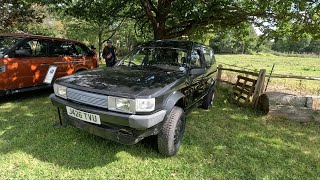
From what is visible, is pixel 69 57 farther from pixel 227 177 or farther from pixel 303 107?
pixel 303 107

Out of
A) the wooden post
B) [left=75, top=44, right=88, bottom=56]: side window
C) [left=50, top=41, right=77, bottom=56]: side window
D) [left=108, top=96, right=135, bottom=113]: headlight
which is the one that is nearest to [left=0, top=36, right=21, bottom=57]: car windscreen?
[left=50, top=41, right=77, bottom=56]: side window

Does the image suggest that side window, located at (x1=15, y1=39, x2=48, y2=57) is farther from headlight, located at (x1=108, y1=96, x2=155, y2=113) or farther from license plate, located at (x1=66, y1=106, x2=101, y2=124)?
headlight, located at (x1=108, y1=96, x2=155, y2=113)

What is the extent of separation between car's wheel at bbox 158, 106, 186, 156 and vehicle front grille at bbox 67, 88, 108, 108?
0.91 m

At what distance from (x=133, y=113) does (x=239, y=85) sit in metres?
5.07

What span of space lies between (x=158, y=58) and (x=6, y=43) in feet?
12.2

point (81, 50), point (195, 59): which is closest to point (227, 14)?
point (195, 59)

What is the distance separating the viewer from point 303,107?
5.75 m

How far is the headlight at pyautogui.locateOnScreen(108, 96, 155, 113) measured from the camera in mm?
2885

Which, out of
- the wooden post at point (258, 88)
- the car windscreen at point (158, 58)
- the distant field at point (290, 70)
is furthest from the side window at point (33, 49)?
the distant field at point (290, 70)

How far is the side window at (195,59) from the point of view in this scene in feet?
14.6

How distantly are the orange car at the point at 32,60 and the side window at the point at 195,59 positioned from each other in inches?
141

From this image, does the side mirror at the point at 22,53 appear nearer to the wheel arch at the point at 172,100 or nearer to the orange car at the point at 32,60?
the orange car at the point at 32,60

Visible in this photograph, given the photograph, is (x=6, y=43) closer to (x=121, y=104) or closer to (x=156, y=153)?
(x=121, y=104)

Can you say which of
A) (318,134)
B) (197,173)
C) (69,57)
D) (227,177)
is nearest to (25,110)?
(69,57)
